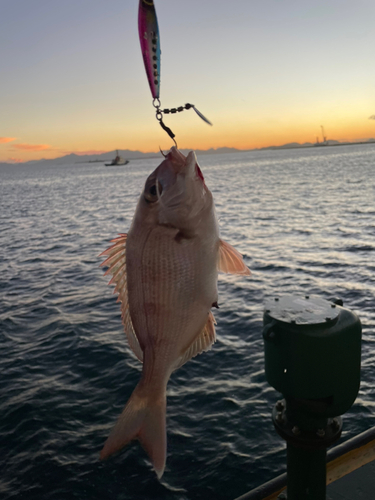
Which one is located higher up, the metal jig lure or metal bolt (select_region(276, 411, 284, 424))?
the metal jig lure

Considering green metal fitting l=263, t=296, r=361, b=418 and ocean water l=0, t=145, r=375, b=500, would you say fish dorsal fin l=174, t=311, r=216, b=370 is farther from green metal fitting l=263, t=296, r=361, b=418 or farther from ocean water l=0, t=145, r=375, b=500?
ocean water l=0, t=145, r=375, b=500

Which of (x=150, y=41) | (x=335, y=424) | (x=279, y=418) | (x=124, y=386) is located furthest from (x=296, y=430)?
Answer: (x=124, y=386)

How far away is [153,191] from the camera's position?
2443mm

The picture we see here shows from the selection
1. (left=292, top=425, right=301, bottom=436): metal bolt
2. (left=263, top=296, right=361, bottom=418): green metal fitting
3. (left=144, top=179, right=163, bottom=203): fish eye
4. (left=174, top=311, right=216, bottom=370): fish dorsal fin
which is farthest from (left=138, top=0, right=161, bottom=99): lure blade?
(left=292, top=425, right=301, bottom=436): metal bolt

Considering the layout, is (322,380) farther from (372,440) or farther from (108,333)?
(108,333)

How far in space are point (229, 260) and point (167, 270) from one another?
420mm

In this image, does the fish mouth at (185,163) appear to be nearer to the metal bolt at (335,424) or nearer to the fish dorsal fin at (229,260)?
the fish dorsal fin at (229,260)

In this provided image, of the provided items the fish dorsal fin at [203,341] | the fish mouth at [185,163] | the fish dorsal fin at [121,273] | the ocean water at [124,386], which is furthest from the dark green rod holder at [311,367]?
the ocean water at [124,386]

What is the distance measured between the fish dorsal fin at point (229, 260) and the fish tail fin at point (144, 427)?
0.82 meters

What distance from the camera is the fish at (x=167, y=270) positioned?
239cm

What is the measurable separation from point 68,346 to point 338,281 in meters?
11.1

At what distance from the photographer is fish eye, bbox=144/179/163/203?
Result: 244cm

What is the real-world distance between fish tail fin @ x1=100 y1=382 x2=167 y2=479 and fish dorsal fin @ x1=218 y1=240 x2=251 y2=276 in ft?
2.69

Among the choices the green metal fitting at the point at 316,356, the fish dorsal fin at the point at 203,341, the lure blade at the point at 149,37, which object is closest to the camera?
the lure blade at the point at 149,37
